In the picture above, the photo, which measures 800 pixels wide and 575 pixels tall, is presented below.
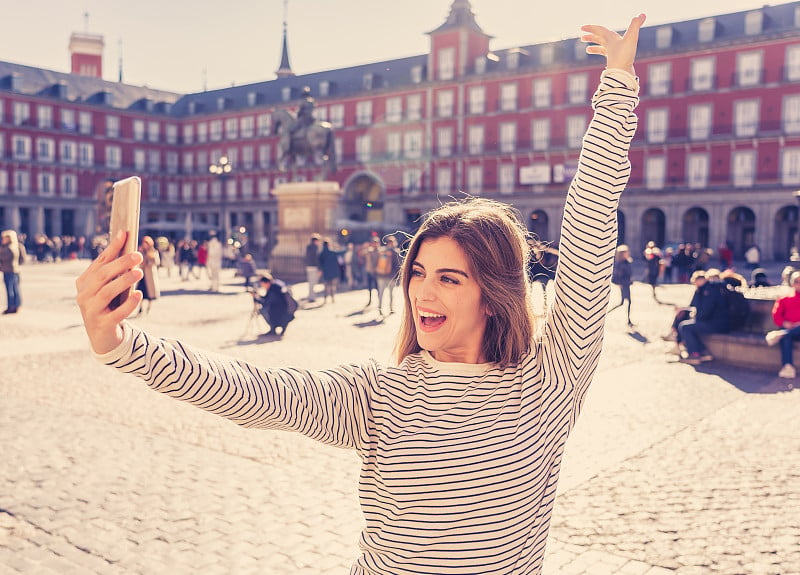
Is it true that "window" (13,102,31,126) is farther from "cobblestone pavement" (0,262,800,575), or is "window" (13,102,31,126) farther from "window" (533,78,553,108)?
"cobblestone pavement" (0,262,800,575)

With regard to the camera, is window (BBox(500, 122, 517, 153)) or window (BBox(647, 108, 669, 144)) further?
window (BBox(500, 122, 517, 153))

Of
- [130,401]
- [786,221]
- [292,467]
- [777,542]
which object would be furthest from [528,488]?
[786,221]

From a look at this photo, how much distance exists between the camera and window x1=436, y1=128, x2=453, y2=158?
47.0m

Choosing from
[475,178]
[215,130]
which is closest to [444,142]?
[475,178]

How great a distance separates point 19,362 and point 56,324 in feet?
13.6

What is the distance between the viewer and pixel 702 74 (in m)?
38.8

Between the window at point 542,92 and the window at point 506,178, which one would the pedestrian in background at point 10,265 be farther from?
the window at point 542,92

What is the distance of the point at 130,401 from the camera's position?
7191mm

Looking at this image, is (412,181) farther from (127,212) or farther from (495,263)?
(127,212)

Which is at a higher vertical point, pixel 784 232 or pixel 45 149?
pixel 45 149

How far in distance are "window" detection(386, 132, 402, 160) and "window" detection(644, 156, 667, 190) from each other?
16849 mm

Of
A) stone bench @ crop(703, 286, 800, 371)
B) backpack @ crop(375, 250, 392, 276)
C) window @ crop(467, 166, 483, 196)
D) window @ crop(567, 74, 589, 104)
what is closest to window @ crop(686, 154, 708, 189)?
window @ crop(567, 74, 589, 104)

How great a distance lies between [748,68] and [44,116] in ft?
156

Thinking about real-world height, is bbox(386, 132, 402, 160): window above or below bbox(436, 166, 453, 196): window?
above
